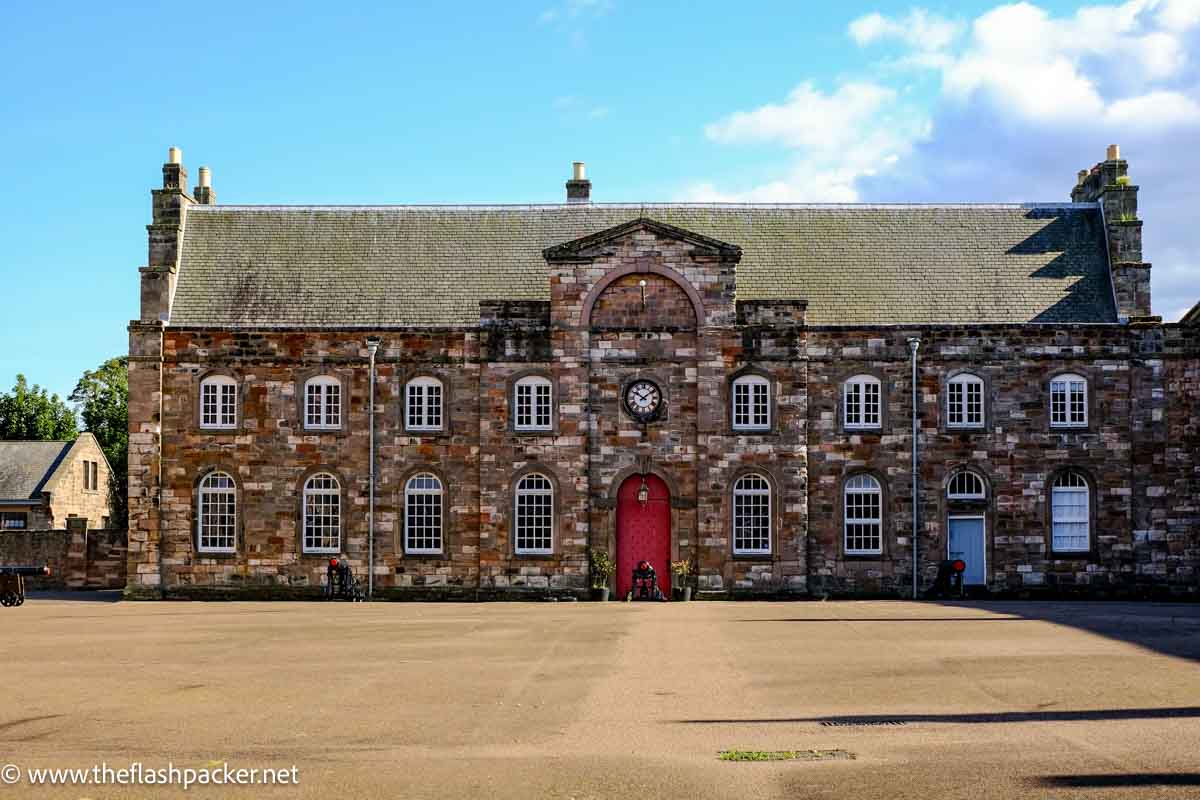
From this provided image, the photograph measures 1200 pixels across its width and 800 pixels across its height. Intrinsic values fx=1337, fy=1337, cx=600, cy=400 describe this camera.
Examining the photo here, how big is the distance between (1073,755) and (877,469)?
83.4 feet

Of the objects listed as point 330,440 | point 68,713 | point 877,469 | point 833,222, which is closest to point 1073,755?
point 68,713

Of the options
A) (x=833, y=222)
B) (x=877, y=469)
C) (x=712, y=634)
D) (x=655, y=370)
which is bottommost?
(x=712, y=634)

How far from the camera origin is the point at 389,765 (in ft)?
39.5

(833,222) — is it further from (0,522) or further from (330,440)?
(0,522)

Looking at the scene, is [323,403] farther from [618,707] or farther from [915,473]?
[618,707]

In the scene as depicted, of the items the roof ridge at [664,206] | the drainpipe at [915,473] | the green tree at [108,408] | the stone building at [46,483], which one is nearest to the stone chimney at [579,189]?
the roof ridge at [664,206]

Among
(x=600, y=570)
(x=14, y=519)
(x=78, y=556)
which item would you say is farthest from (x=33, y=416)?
(x=600, y=570)

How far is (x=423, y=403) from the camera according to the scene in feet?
125

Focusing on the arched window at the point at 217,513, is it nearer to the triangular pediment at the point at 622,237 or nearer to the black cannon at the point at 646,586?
the triangular pediment at the point at 622,237

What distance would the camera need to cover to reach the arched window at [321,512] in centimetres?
3775

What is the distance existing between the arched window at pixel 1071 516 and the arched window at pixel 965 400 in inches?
118

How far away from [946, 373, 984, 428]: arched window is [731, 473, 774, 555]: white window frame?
18.3 ft

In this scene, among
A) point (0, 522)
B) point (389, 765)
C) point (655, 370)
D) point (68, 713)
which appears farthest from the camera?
point (0, 522)

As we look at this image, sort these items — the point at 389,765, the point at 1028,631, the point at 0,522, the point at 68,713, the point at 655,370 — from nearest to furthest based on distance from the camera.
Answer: the point at 389,765 < the point at 68,713 < the point at 1028,631 < the point at 655,370 < the point at 0,522
